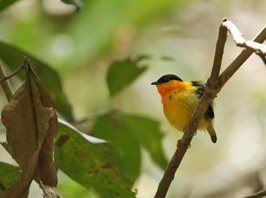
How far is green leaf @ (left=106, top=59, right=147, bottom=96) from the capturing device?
213cm

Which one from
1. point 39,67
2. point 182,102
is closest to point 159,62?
point 182,102

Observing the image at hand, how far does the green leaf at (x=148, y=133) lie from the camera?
218 centimetres

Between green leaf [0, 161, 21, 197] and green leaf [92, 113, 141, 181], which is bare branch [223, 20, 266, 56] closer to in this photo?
green leaf [0, 161, 21, 197]

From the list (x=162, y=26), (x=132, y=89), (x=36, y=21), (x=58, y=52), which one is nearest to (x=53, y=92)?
(x=58, y=52)

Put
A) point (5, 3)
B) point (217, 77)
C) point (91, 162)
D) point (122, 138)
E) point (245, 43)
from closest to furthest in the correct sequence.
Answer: point (245, 43)
point (217, 77)
point (91, 162)
point (5, 3)
point (122, 138)

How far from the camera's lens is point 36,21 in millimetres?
3854

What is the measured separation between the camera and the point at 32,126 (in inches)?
49.3

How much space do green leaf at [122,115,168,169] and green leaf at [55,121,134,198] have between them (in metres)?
0.50

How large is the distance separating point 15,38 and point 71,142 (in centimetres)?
202

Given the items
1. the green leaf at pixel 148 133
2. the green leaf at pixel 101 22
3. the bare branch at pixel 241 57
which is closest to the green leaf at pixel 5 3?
the green leaf at pixel 148 133

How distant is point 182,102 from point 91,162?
68 cm

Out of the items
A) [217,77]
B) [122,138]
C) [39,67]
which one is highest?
[39,67]

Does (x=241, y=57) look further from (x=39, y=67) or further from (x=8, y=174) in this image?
Result: (x=39, y=67)

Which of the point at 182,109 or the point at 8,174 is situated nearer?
the point at 8,174
